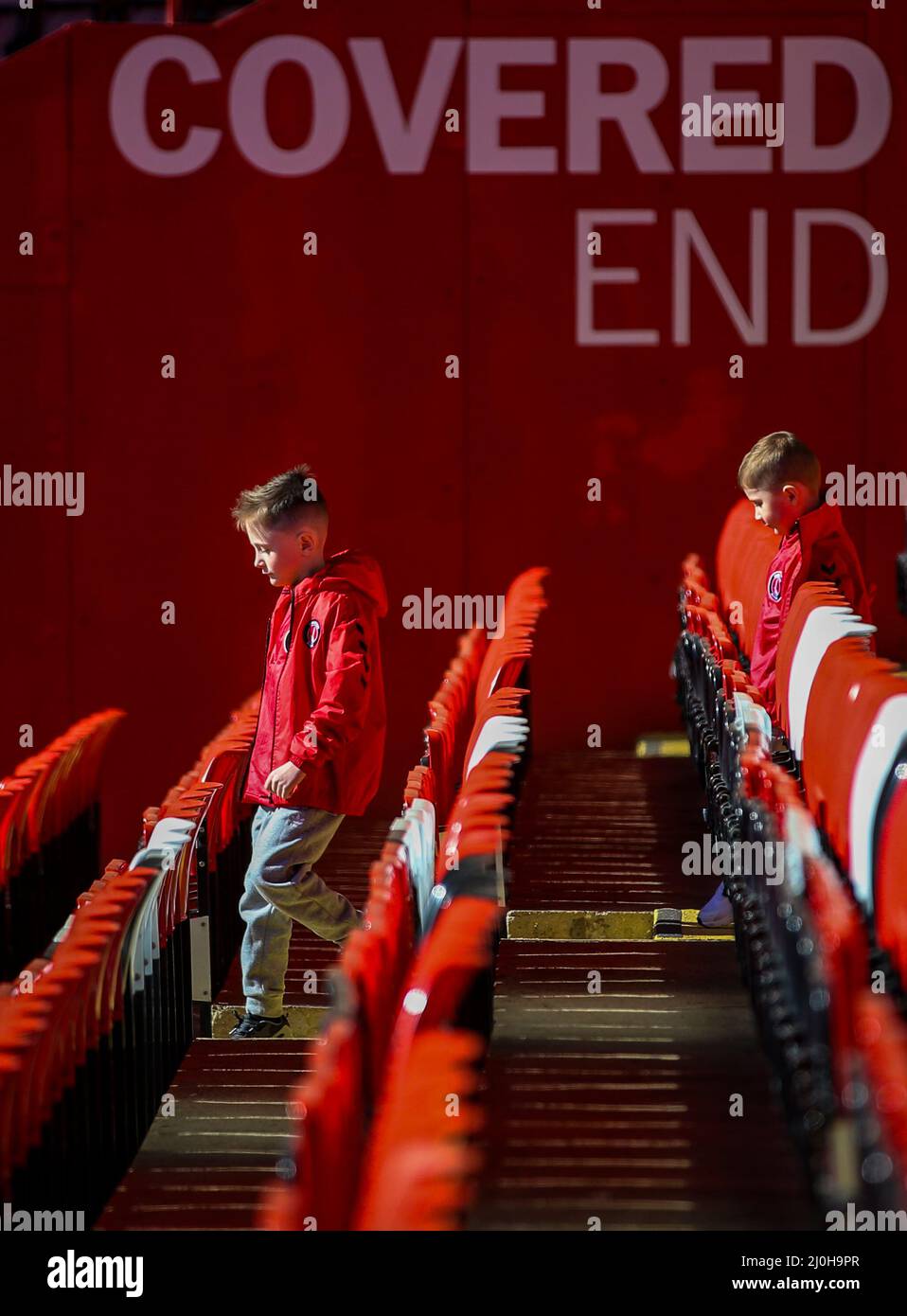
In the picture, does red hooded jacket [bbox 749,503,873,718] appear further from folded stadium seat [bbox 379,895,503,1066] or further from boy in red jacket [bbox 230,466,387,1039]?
folded stadium seat [bbox 379,895,503,1066]

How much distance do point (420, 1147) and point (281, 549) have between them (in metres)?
1.65

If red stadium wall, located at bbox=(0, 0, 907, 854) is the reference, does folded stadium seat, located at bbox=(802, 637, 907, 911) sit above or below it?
below

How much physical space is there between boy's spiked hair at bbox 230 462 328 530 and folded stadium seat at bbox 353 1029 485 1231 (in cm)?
140

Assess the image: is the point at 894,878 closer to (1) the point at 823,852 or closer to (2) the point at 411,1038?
(1) the point at 823,852

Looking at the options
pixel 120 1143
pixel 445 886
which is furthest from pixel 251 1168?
pixel 445 886

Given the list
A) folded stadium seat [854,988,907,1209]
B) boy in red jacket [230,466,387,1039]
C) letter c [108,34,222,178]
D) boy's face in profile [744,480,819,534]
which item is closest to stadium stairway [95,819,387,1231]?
boy in red jacket [230,466,387,1039]

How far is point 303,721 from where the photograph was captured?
2.62 meters

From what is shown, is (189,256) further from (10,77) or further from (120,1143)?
(120,1143)

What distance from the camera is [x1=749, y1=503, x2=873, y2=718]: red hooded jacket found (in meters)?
2.78

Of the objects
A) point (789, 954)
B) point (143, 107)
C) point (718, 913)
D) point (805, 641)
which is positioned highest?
point (143, 107)

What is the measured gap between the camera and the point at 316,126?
15.5 ft

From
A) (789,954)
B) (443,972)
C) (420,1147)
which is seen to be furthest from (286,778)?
(420,1147)

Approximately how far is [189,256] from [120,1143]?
3341 millimetres

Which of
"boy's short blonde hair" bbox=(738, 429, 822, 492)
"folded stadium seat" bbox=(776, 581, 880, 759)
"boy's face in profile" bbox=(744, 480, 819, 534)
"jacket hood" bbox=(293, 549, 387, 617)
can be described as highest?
"boy's short blonde hair" bbox=(738, 429, 822, 492)
